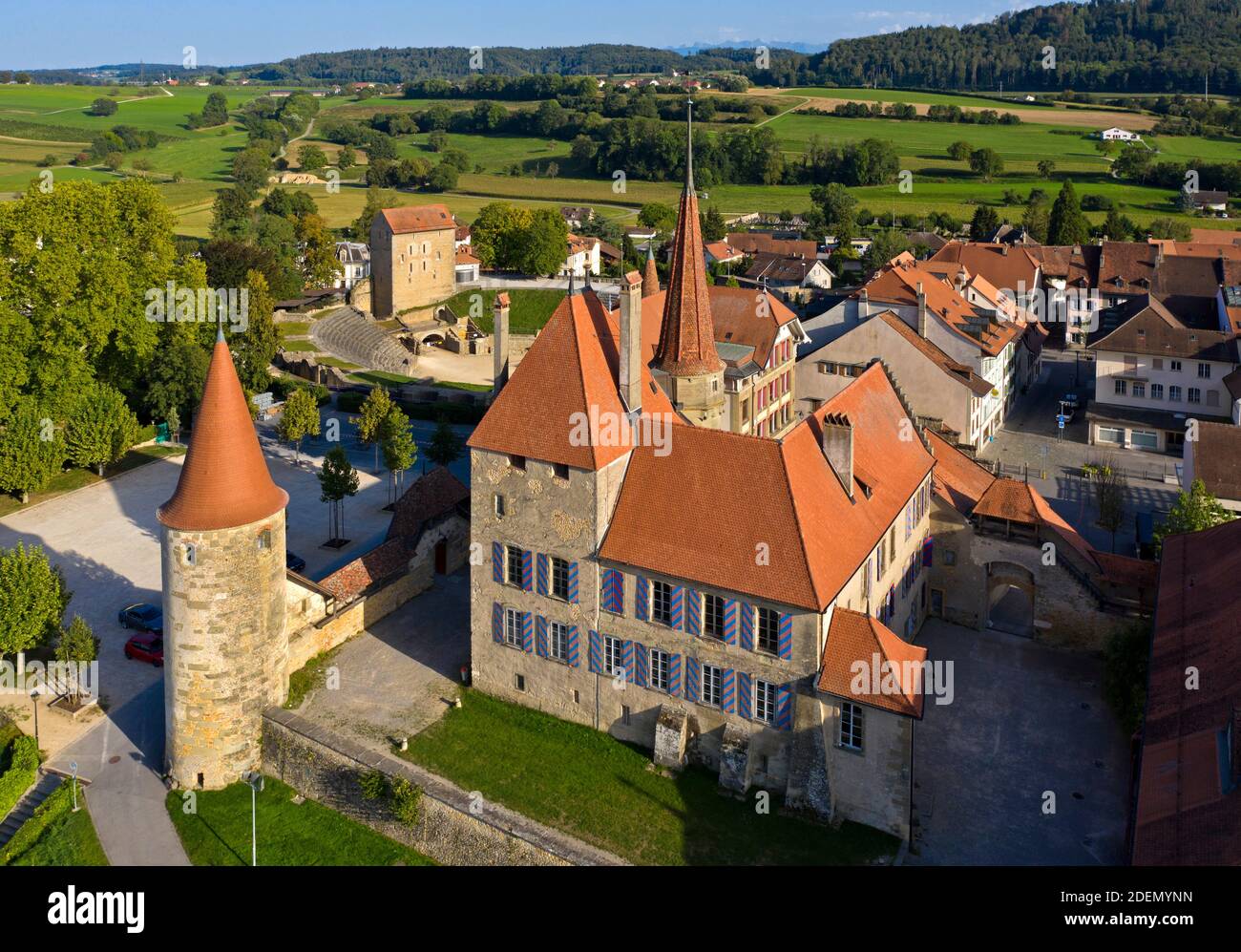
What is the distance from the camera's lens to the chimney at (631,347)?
32.4 metres

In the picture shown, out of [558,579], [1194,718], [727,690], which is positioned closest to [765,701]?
[727,690]

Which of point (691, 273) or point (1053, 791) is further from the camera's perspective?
point (691, 273)

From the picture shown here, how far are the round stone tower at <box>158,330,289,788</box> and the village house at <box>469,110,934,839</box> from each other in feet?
22.4

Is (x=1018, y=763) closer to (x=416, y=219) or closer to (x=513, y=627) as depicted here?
(x=513, y=627)

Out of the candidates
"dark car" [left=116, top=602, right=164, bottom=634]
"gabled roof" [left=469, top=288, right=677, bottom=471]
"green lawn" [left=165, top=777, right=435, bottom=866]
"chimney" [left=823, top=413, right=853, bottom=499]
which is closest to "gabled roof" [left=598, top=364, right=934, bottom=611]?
"chimney" [left=823, top=413, right=853, bottom=499]

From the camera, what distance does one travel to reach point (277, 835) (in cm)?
3097

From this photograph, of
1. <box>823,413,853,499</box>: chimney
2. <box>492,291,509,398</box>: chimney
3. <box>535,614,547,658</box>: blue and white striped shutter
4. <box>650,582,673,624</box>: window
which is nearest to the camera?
<box>650,582,673,624</box>: window

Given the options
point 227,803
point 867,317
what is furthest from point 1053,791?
point 867,317

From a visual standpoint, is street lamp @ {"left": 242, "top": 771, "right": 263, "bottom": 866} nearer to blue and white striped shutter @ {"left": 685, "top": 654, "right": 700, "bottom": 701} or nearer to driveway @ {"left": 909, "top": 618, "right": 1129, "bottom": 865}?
blue and white striped shutter @ {"left": 685, "top": 654, "right": 700, "bottom": 701}

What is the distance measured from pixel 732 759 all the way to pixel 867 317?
1504 inches

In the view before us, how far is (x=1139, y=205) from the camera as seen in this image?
131m

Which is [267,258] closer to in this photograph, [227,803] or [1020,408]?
[1020,408]

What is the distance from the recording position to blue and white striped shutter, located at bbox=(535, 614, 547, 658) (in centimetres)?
3441

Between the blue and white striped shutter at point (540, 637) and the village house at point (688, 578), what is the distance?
0.19ft
